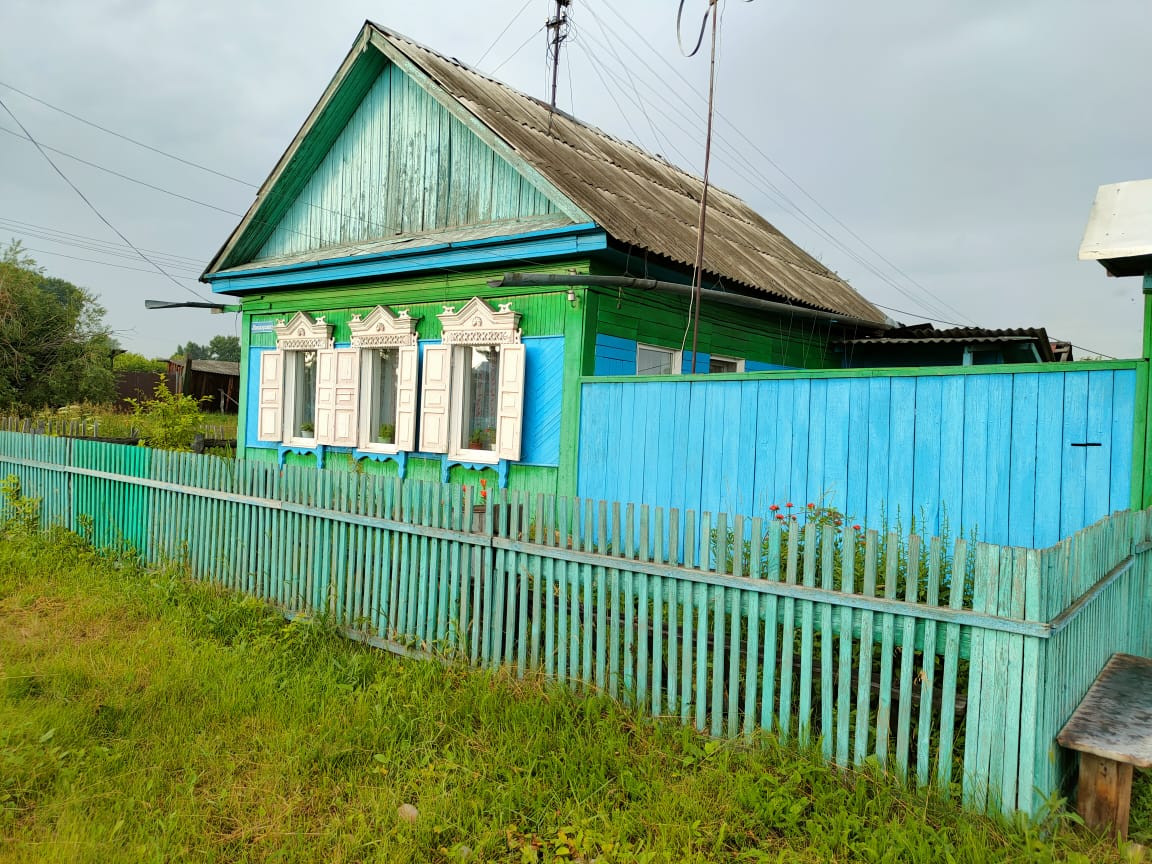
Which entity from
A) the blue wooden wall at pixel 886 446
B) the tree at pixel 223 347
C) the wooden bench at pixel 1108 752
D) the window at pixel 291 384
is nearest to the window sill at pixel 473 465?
the blue wooden wall at pixel 886 446

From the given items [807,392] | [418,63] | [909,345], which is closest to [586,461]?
[807,392]

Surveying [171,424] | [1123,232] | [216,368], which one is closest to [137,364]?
[216,368]

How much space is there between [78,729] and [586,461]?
4.63m

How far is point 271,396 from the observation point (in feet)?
36.6

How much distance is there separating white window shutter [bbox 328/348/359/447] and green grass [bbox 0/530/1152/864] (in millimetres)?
5340

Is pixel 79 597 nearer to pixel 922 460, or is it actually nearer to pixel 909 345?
pixel 922 460

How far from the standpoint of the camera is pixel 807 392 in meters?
6.07

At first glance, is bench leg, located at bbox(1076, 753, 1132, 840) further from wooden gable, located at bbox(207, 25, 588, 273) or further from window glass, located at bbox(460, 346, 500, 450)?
window glass, located at bbox(460, 346, 500, 450)

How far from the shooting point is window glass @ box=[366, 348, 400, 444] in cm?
1005

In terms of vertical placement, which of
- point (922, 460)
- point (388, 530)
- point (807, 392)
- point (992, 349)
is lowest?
point (388, 530)

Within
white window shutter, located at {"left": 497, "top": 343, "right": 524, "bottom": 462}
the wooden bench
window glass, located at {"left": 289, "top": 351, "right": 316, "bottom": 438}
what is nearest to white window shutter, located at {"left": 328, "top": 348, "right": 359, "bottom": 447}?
window glass, located at {"left": 289, "top": 351, "right": 316, "bottom": 438}

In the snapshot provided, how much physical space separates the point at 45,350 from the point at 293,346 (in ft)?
73.6

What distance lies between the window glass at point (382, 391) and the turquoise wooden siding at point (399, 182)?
157 centimetres

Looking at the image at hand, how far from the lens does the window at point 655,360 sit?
8.76m
